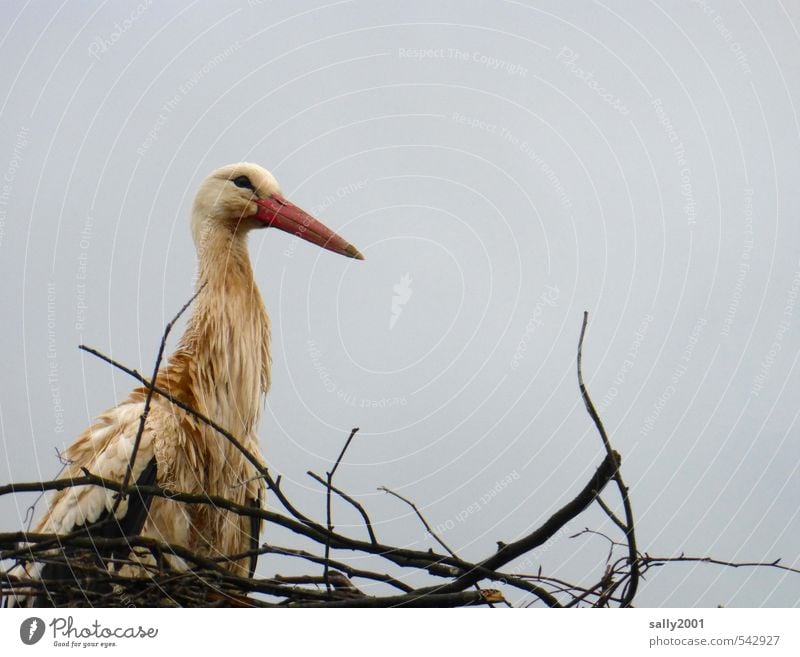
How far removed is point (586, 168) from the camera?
Result: 1628 millimetres

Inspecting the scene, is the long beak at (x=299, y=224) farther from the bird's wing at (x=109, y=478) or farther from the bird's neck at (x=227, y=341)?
the bird's wing at (x=109, y=478)

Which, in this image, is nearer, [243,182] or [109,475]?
[109,475]

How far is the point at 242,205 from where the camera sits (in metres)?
1.67

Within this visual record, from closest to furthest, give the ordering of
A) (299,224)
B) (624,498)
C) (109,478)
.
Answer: (624,498)
(109,478)
(299,224)

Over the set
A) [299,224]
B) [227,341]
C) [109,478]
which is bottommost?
[109,478]

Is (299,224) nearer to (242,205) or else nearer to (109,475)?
(242,205)

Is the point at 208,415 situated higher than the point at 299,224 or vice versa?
the point at 299,224

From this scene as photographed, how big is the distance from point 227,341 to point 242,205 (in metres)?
0.21

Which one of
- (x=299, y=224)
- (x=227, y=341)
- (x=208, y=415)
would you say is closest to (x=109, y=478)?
(x=208, y=415)

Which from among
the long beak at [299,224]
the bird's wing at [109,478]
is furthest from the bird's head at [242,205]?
the bird's wing at [109,478]

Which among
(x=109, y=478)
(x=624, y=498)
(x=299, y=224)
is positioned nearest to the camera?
(x=624, y=498)

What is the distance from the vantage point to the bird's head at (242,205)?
165cm

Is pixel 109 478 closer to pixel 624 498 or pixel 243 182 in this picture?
pixel 243 182

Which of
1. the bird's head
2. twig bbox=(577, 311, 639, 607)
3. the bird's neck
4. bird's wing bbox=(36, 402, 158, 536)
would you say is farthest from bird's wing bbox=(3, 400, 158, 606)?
twig bbox=(577, 311, 639, 607)
